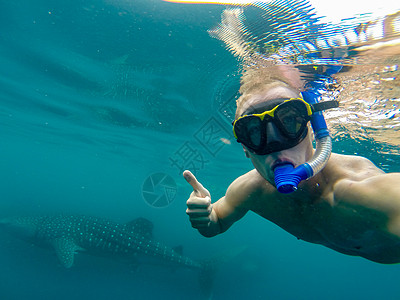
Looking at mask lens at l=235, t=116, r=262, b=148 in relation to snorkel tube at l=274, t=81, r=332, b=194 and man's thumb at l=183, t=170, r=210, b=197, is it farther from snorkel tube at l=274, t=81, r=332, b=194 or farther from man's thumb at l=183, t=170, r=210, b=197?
man's thumb at l=183, t=170, r=210, b=197

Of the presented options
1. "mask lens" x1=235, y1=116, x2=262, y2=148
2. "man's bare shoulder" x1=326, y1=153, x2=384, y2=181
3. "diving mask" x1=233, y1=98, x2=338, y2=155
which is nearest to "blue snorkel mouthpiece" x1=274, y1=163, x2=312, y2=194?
"diving mask" x1=233, y1=98, x2=338, y2=155

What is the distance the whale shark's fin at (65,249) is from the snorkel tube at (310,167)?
43.2ft

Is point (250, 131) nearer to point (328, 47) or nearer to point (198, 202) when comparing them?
point (198, 202)

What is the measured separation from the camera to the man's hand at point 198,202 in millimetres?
2813

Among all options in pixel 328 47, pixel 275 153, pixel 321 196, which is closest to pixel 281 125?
pixel 275 153

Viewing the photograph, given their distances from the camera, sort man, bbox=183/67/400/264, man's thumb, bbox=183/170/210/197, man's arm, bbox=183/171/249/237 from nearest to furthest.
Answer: man, bbox=183/67/400/264 < man's thumb, bbox=183/170/210/197 < man's arm, bbox=183/171/249/237

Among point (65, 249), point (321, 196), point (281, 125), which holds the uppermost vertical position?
point (281, 125)

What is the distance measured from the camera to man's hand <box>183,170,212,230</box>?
2813 millimetres

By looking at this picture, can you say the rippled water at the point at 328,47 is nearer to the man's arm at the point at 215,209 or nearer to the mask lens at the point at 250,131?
the mask lens at the point at 250,131

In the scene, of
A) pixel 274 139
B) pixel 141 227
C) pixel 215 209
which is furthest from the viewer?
pixel 141 227

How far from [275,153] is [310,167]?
0.43m

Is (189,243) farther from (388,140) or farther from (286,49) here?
(286,49)

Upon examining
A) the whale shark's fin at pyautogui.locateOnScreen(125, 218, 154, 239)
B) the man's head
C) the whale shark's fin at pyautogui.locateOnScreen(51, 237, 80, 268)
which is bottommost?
the whale shark's fin at pyautogui.locateOnScreen(125, 218, 154, 239)

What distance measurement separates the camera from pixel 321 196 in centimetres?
270
